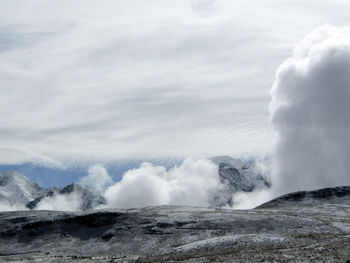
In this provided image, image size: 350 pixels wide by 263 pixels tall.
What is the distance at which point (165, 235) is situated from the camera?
251ft

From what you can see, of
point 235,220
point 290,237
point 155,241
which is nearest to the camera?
point 290,237

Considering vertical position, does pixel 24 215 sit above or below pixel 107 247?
above

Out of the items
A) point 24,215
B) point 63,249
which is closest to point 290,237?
point 63,249

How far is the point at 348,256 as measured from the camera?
4347 cm

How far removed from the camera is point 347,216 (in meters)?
88.0

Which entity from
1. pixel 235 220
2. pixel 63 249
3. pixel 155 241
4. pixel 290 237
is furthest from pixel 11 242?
pixel 290 237

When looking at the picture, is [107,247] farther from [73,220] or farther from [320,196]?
[320,196]

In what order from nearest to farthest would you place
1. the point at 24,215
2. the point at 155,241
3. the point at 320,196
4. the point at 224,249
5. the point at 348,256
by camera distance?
the point at 348,256
the point at 224,249
the point at 155,241
the point at 24,215
the point at 320,196

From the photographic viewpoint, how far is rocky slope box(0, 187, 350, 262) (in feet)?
181

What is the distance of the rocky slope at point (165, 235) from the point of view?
55312 millimetres

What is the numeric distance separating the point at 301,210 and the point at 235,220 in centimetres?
2282

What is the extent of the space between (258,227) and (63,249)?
103ft

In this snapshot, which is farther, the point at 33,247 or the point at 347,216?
the point at 347,216

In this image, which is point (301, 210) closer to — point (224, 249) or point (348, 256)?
point (224, 249)
